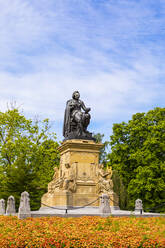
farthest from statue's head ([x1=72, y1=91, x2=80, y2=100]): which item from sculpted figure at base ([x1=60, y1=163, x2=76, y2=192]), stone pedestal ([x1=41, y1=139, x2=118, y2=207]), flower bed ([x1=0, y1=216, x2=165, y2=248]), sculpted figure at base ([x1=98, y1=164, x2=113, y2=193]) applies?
flower bed ([x1=0, y1=216, x2=165, y2=248])

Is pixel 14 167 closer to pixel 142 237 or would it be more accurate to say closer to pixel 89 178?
pixel 89 178

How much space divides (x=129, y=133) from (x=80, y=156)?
18057mm

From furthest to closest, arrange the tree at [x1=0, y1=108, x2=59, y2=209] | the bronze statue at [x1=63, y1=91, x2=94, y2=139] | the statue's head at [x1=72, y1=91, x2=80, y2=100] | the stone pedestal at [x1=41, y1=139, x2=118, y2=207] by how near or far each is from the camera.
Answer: the tree at [x1=0, y1=108, x2=59, y2=209] → the statue's head at [x1=72, y1=91, x2=80, y2=100] → the bronze statue at [x1=63, y1=91, x2=94, y2=139] → the stone pedestal at [x1=41, y1=139, x2=118, y2=207]

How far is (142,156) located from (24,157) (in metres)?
11.1

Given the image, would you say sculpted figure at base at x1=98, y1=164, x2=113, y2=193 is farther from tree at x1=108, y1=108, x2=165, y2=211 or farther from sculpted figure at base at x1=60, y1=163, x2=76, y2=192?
tree at x1=108, y1=108, x2=165, y2=211

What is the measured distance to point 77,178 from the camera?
18078 millimetres

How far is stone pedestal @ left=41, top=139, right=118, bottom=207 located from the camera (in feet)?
57.1

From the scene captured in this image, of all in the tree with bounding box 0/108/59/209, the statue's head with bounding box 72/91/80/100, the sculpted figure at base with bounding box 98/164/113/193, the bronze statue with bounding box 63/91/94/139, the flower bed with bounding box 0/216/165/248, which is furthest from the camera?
the tree with bounding box 0/108/59/209

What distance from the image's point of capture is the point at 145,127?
3469 cm

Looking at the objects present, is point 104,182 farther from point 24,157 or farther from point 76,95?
point 24,157

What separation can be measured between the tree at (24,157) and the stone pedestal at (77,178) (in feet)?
38.2

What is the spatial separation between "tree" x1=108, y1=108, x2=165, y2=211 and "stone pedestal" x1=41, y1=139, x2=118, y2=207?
12744mm

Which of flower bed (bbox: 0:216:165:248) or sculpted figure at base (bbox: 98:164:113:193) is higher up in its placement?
sculpted figure at base (bbox: 98:164:113:193)

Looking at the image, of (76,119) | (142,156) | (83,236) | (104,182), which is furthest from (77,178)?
(142,156)
